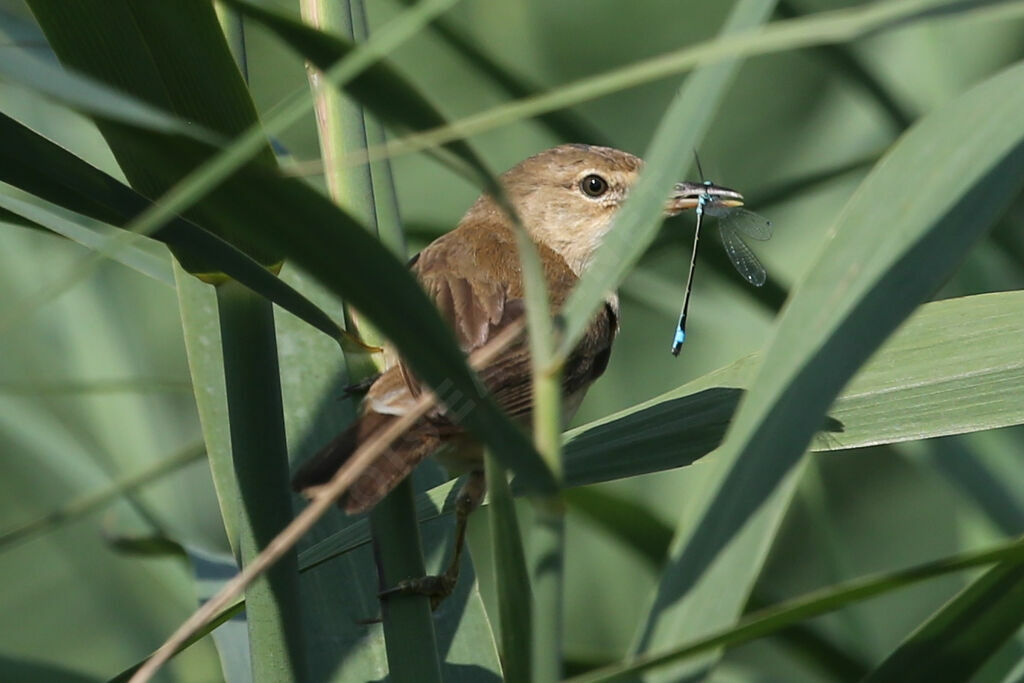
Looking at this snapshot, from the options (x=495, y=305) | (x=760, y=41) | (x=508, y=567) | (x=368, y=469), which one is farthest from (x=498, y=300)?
(x=760, y=41)

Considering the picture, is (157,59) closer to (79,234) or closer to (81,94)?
(79,234)

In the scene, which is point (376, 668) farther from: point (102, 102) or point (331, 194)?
point (102, 102)

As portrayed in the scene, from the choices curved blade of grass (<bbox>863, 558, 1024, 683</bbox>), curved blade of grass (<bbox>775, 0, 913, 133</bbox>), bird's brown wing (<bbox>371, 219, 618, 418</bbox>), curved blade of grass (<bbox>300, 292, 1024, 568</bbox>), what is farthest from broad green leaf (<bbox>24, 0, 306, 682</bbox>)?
curved blade of grass (<bbox>775, 0, 913, 133</bbox>)

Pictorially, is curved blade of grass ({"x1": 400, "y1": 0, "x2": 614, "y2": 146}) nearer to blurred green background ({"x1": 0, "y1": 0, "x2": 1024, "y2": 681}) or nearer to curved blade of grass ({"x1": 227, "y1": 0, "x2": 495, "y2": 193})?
blurred green background ({"x1": 0, "y1": 0, "x2": 1024, "y2": 681})

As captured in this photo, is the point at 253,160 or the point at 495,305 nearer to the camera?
the point at 253,160

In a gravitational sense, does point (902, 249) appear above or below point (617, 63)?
below

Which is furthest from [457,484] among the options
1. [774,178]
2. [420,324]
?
[774,178]
